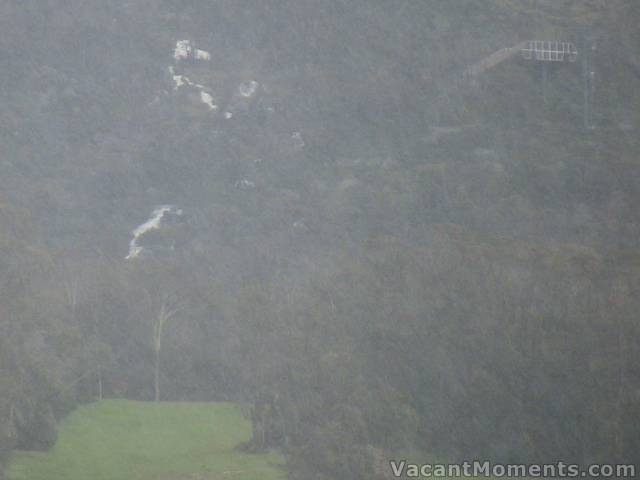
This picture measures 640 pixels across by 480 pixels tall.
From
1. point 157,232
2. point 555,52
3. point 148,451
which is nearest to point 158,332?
point 148,451

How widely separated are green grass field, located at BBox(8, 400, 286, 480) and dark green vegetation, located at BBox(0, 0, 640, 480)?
0.27m

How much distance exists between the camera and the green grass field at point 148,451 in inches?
296

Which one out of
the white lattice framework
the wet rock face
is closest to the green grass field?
the wet rock face

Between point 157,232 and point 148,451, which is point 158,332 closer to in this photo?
point 148,451

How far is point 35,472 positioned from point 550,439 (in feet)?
15.0

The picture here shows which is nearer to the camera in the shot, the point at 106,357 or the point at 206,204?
the point at 106,357

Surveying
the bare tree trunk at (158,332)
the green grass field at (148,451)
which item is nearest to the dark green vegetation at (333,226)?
the bare tree trunk at (158,332)

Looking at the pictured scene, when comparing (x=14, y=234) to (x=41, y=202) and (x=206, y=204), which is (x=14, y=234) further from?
(x=206, y=204)

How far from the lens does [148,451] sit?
811 centimetres

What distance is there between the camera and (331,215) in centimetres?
1998

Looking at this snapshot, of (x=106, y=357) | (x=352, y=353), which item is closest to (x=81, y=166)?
(x=106, y=357)

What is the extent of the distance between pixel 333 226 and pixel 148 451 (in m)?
11.1

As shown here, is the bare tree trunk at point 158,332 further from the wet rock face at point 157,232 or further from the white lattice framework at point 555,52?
the white lattice framework at point 555,52

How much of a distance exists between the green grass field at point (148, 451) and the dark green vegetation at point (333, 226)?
266mm
